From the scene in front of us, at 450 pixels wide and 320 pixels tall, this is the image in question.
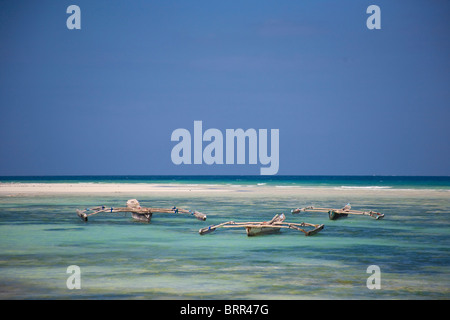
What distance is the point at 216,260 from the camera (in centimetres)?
1196

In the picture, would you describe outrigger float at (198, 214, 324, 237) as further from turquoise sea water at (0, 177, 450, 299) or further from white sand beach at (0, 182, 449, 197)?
white sand beach at (0, 182, 449, 197)

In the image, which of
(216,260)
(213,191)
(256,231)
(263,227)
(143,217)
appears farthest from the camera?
(213,191)

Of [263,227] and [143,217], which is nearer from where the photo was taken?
[263,227]

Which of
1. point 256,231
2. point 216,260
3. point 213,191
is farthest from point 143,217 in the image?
point 213,191

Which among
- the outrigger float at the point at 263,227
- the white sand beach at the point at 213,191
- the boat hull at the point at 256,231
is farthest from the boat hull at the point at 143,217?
the white sand beach at the point at 213,191

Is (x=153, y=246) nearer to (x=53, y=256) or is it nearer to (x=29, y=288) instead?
(x=53, y=256)

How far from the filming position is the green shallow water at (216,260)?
8.99 meters

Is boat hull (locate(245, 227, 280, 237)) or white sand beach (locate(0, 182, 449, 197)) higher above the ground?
boat hull (locate(245, 227, 280, 237))

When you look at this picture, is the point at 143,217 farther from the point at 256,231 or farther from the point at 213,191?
the point at 213,191

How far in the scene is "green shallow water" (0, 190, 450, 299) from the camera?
8.99 meters

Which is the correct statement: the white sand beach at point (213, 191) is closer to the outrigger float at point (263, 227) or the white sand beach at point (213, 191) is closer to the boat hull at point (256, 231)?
the outrigger float at point (263, 227)

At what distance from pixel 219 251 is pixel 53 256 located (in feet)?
12.7

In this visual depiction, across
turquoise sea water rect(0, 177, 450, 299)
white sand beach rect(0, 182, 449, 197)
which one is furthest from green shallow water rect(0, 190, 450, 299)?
white sand beach rect(0, 182, 449, 197)

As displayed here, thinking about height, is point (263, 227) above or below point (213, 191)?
above
